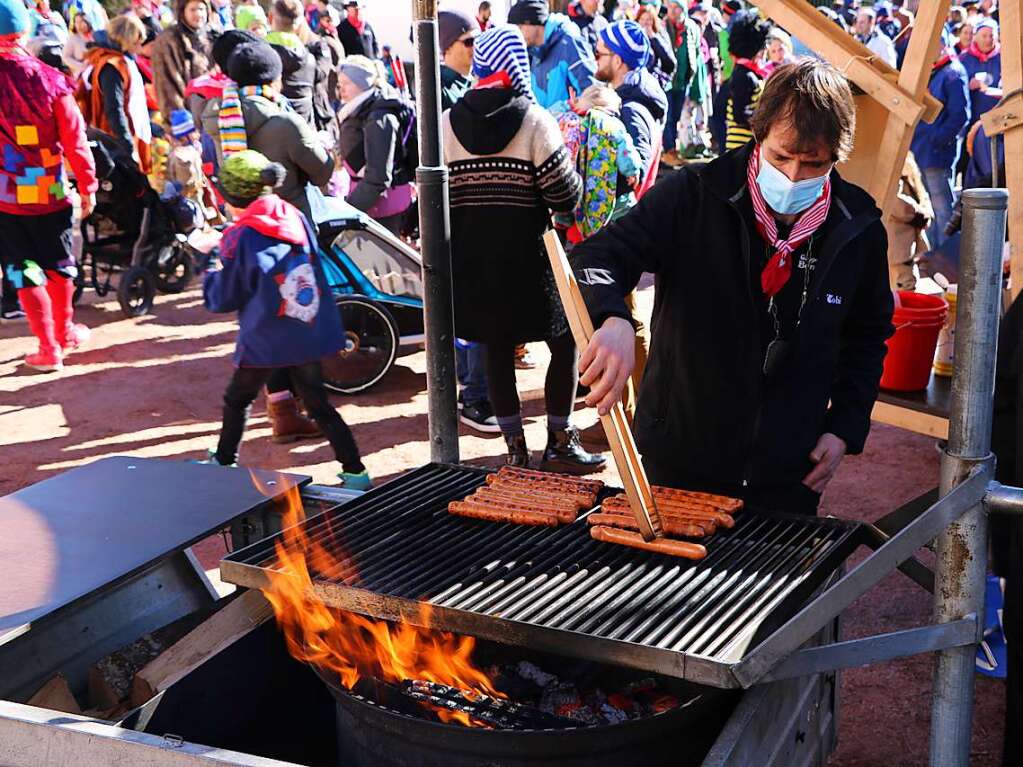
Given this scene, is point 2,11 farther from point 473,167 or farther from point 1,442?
point 473,167

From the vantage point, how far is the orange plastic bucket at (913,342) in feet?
14.7

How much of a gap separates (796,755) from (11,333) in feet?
Answer: 26.9

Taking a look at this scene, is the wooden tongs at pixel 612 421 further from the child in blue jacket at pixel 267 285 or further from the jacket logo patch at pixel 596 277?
the child in blue jacket at pixel 267 285

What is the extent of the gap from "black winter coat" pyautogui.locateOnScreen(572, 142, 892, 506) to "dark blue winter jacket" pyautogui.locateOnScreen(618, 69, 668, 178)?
3.31m

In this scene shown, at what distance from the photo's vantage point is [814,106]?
101 inches

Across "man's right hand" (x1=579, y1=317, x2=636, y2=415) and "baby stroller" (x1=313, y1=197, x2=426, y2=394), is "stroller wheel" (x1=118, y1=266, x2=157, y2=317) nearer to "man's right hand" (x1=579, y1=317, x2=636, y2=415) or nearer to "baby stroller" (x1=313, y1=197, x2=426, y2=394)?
"baby stroller" (x1=313, y1=197, x2=426, y2=394)

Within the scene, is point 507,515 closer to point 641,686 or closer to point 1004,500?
point 641,686

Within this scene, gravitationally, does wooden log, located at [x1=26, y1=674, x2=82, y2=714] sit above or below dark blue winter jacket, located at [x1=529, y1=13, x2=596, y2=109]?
below

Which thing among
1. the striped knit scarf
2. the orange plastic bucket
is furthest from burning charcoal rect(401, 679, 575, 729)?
the striped knit scarf

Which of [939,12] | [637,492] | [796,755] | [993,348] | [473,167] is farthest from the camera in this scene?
[473,167]

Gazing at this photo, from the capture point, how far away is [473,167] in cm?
530

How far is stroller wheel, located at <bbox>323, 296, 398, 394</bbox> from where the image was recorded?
704 cm

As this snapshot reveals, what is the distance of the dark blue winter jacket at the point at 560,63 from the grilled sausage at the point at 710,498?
7.79 meters

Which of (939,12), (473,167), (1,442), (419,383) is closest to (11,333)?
(1,442)
